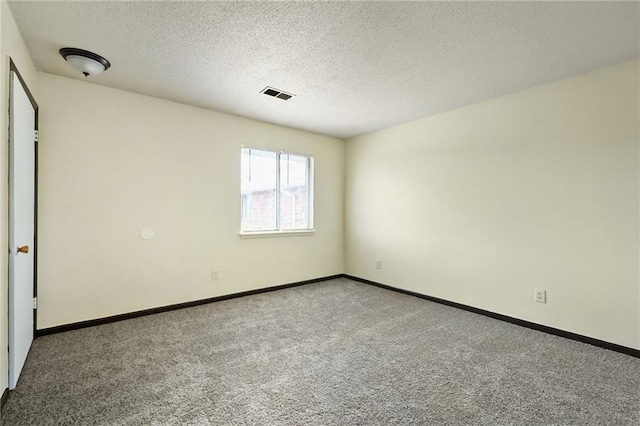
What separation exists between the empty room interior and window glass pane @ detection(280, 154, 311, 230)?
82mm

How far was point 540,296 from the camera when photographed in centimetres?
298

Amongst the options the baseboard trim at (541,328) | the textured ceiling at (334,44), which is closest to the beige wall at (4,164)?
the textured ceiling at (334,44)

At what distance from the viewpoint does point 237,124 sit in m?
3.99

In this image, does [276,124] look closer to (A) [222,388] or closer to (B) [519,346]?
(A) [222,388]

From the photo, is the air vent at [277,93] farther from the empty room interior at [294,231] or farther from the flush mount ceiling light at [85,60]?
the flush mount ceiling light at [85,60]

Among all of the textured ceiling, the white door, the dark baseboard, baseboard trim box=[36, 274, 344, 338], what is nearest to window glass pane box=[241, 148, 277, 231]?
baseboard trim box=[36, 274, 344, 338]

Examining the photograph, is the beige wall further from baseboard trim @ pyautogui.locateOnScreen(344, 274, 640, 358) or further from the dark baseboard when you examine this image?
baseboard trim @ pyautogui.locateOnScreen(344, 274, 640, 358)

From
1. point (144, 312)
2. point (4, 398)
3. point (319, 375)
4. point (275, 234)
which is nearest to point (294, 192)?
point (275, 234)

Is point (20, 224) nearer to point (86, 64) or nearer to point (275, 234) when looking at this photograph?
point (86, 64)

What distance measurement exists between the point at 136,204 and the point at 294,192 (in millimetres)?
2169

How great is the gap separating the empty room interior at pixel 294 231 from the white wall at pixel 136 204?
0.8 inches

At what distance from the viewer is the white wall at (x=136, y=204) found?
2.81 metres

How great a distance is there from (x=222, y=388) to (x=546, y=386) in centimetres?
211

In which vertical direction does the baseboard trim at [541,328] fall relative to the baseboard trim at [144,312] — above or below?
below
